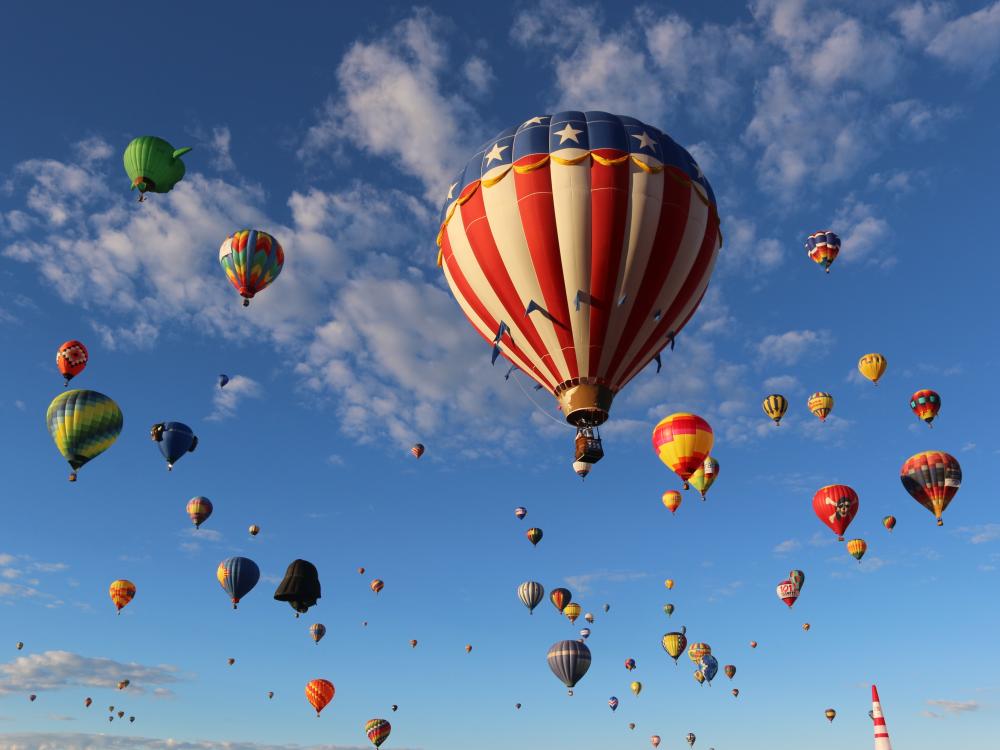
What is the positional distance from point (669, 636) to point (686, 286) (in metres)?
43.5

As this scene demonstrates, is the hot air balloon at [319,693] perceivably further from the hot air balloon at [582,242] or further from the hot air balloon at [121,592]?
the hot air balloon at [582,242]

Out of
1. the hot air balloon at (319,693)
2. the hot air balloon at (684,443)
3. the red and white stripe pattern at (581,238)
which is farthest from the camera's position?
the hot air balloon at (319,693)

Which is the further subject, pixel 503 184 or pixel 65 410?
pixel 65 410

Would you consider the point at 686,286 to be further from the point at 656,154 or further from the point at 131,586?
the point at 131,586

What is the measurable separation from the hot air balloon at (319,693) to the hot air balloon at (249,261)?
108 ft

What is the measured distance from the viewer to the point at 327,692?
2096 inches

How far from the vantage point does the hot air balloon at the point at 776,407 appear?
45156mm

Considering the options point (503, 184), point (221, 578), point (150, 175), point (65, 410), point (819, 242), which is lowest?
point (221, 578)

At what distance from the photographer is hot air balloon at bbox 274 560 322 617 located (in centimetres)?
3253

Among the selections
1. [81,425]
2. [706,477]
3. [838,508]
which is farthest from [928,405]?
[81,425]

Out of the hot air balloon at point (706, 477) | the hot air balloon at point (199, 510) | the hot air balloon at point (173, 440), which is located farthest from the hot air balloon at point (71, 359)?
the hot air balloon at point (706, 477)

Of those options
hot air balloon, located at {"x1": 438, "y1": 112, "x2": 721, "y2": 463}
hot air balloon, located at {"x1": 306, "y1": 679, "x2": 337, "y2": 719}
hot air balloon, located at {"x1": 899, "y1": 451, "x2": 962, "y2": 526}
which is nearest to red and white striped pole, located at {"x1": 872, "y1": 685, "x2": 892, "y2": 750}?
hot air balloon, located at {"x1": 438, "y1": 112, "x2": 721, "y2": 463}

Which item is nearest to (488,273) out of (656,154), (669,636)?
(656,154)

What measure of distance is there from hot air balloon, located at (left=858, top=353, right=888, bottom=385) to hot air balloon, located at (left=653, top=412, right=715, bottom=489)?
2067 centimetres
